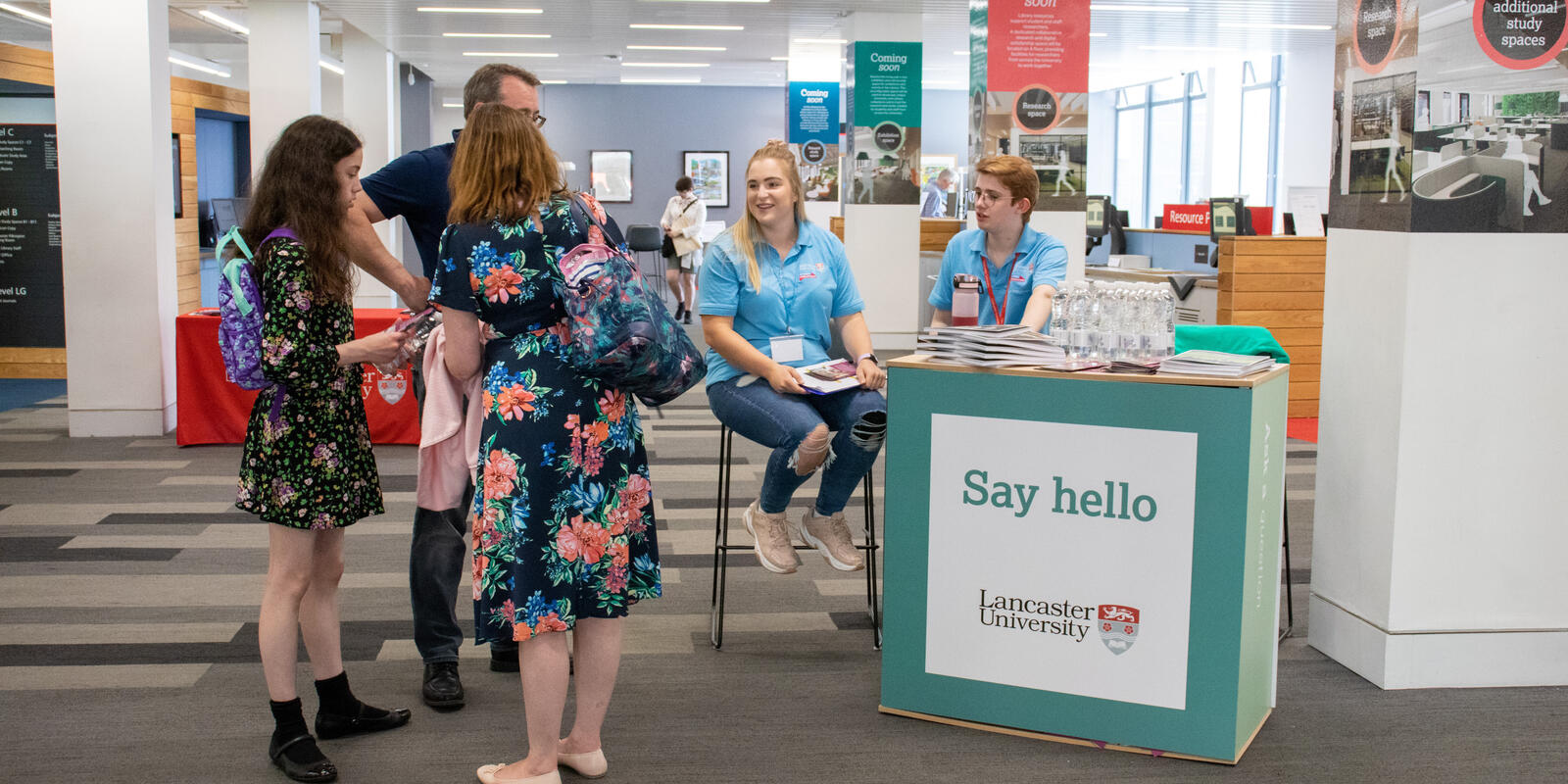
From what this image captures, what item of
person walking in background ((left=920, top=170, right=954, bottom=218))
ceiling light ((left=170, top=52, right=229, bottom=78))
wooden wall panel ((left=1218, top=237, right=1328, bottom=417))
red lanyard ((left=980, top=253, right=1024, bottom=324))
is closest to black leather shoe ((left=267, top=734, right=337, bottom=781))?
red lanyard ((left=980, top=253, right=1024, bottom=324))

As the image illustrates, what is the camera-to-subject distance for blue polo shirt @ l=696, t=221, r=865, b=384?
11.1ft

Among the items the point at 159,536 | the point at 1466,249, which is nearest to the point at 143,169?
the point at 159,536

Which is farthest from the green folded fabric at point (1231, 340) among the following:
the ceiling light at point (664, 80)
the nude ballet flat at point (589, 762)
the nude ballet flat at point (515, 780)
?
the ceiling light at point (664, 80)

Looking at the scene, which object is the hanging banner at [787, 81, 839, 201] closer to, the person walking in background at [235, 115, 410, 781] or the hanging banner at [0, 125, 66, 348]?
the hanging banner at [0, 125, 66, 348]

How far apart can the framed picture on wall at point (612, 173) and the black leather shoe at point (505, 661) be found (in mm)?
18286

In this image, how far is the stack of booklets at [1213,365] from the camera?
8.66 ft

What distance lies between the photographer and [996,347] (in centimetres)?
283

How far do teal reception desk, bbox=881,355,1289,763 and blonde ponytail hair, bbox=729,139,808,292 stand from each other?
24.2 inches

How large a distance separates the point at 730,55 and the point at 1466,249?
13383 millimetres

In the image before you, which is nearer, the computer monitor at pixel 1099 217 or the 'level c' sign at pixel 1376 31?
the 'level c' sign at pixel 1376 31

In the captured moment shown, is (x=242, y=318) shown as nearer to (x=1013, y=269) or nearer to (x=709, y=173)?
(x=1013, y=269)

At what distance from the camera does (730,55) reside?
15672mm

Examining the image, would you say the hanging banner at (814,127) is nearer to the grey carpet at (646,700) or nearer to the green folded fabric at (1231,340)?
the grey carpet at (646,700)

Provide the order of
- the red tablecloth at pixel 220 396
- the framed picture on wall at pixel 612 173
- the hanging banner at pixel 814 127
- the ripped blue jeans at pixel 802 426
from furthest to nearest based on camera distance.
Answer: the framed picture on wall at pixel 612 173, the hanging banner at pixel 814 127, the red tablecloth at pixel 220 396, the ripped blue jeans at pixel 802 426
